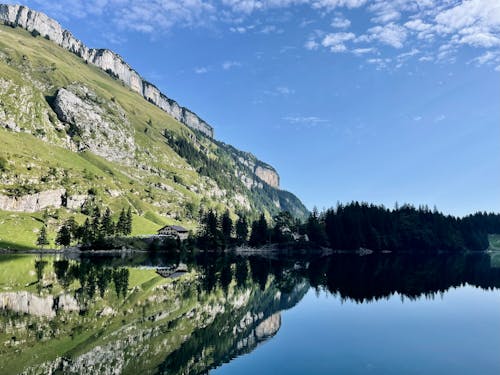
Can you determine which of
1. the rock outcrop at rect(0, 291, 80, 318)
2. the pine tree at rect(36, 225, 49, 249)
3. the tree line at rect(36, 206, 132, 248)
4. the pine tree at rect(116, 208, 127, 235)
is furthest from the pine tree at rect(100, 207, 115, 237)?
the rock outcrop at rect(0, 291, 80, 318)

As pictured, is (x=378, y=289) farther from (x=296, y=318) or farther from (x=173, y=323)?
(x=173, y=323)

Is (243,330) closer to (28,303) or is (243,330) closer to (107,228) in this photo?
(28,303)

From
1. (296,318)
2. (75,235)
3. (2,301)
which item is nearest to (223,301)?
(296,318)

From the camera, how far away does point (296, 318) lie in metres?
42.1

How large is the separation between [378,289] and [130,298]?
126ft

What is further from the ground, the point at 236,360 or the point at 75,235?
the point at 75,235

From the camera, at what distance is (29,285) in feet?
198

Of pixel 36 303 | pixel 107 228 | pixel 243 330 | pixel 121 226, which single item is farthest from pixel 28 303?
pixel 121 226

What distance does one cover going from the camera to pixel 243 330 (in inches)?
1422

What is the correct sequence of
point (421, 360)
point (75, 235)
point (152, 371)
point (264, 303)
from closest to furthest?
point (152, 371), point (421, 360), point (264, 303), point (75, 235)

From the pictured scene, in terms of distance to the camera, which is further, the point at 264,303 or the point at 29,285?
the point at 29,285

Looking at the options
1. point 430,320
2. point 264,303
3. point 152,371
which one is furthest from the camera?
point 264,303

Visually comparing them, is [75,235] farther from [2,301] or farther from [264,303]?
[264,303]

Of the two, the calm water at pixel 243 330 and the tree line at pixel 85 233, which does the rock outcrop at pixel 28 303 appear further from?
the tree line at pixel 85 233
